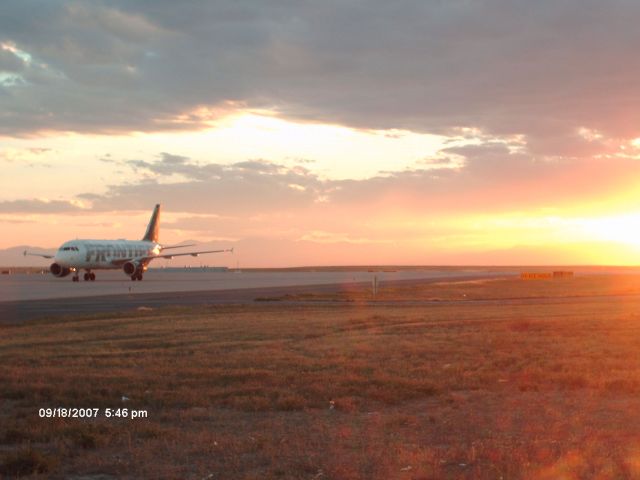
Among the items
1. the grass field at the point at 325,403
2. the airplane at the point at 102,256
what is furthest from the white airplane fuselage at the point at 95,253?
the grass field at the point at 325,403

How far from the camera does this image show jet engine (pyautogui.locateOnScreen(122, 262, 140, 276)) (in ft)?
257

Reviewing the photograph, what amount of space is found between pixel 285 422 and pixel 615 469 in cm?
456

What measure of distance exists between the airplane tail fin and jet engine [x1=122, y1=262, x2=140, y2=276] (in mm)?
10779

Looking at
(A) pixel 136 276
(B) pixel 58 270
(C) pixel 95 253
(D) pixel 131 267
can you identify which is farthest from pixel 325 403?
(A) pixel 136 276

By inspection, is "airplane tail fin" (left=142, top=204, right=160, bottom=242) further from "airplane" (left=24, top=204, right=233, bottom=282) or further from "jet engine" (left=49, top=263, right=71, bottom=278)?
"jet engine" (left=49, top=263, right=71, bottom=278)

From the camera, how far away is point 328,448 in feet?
31.8

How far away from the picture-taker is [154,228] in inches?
3568

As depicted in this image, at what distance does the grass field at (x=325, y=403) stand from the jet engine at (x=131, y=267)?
182 ft

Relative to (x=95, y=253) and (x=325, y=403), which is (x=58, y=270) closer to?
(x=95, y=253)

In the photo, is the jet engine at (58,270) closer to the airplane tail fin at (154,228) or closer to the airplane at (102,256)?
the airplane at (102,256)

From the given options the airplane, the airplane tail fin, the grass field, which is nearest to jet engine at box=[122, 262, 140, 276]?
the airplane

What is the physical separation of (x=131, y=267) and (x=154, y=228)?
12.7 meters

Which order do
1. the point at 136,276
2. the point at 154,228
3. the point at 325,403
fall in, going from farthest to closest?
the point at 154,228 → the point at 136,276 → the point at 325,403

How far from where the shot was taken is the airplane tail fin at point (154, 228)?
89.9 m
